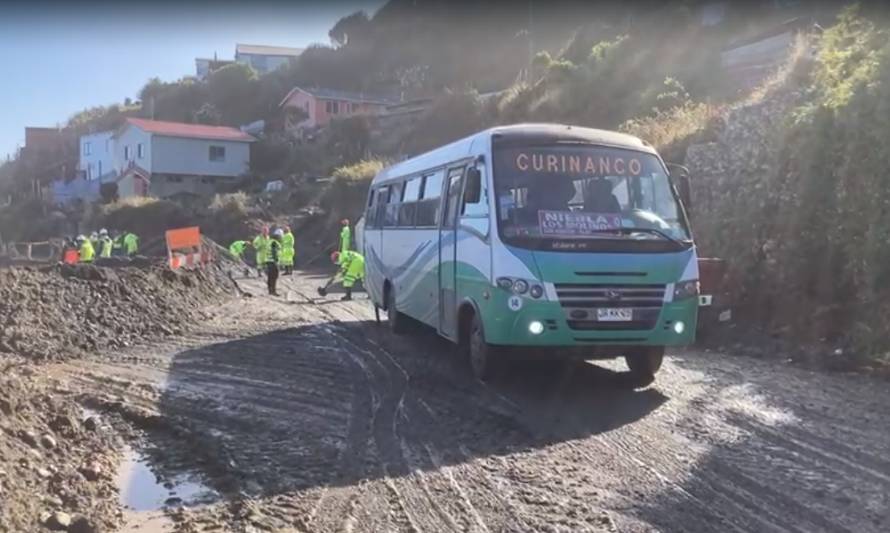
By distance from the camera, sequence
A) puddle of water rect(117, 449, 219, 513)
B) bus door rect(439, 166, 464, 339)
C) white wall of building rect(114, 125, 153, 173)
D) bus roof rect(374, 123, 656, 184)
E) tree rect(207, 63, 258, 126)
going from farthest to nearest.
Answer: tree rect(207, 63, 258, 126) → white wall of building rect(114, 125, 153, 173) → bus door rect(439, 166, 464, 339) → bus roof rect(374, 123, 656, 184) → puddle of water rect(117, 449, 219, 513)

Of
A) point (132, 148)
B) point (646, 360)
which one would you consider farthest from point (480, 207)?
point (132, 148)

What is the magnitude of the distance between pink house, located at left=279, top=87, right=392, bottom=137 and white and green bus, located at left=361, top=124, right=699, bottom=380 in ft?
201

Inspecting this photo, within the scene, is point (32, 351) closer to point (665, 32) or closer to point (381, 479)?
point (381, 479)

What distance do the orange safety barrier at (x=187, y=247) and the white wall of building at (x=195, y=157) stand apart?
41.4 m

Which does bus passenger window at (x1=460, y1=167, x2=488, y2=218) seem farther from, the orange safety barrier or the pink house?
the pink house

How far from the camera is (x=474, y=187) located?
32.1 ft

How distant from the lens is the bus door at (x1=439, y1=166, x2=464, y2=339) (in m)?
10.6

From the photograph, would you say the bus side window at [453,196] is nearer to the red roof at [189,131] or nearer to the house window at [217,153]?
the red roof at [189,131]

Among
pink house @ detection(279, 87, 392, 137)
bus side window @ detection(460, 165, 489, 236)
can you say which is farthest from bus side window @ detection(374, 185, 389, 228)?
pink house @ detection(279, 87, 392, 137)

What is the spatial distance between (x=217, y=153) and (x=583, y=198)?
6178cm

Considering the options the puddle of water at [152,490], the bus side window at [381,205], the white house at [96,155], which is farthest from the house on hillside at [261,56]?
the puddle of water at [152,490]

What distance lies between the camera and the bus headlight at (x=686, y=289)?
9148 millimetres

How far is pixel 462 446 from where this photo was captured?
7.46 metres

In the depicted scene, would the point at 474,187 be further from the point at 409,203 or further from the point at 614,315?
the point at 409,203
